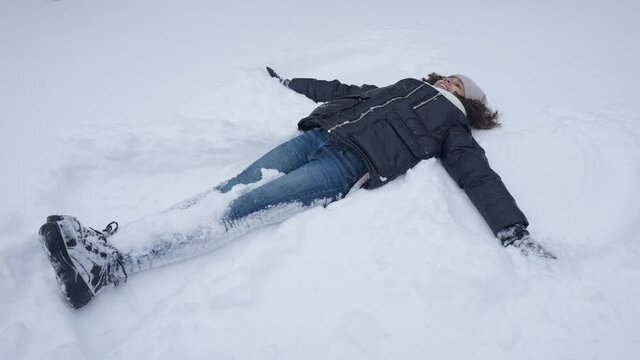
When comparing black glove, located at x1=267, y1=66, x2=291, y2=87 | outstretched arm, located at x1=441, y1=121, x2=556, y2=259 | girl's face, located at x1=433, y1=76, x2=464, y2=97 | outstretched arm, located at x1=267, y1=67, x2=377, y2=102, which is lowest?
outstretched arm, located at x1=441, y1=121, x2=556, y2=259

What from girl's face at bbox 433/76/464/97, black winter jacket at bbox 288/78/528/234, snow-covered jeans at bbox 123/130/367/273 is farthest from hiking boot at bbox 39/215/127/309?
girl's face at bbox 433/76/464/97

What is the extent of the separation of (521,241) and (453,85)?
5.38 ft

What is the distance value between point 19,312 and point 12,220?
682 mm

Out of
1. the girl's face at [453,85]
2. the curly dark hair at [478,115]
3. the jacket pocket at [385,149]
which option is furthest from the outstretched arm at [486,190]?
the girl's face at [453,85]

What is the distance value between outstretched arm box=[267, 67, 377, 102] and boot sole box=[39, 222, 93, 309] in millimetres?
2560

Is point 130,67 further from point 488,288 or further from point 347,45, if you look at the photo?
point 488,288

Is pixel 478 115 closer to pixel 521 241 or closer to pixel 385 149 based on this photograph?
pixel 385 149

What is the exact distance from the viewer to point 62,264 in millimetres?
1923

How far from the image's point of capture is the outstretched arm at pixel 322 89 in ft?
12.3

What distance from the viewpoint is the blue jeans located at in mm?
2473

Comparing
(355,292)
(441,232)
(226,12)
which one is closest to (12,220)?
(355,292)

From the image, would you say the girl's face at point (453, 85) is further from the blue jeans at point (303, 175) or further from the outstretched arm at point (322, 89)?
the blue jeans at point (303, 175)

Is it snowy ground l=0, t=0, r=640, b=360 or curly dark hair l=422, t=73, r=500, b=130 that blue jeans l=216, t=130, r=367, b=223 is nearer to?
snowy ground l=0, t=0, r=640, b=360

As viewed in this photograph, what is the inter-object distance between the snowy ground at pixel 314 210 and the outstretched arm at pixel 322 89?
0.42 feet
